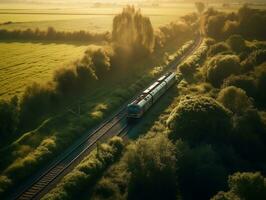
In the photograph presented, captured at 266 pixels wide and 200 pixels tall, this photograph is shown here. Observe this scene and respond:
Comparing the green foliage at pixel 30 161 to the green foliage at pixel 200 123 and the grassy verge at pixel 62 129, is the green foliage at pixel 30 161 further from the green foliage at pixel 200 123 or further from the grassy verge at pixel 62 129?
the green foliage at pixel 200 123

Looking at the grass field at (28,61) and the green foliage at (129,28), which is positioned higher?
the green foliage at (129,28)

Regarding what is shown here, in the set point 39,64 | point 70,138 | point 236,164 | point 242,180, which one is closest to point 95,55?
point 39,64

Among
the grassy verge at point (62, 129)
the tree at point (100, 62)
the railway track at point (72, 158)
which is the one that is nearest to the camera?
the railway track at point (72, 158)

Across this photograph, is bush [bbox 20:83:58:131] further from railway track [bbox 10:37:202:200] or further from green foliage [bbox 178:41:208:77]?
green foliage [bbox 178:41:208:77]

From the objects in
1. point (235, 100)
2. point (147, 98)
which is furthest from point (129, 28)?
point (235, 100)

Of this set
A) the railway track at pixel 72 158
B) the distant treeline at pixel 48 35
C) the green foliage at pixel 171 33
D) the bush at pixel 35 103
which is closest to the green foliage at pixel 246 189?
the railway track at pixel 72 158

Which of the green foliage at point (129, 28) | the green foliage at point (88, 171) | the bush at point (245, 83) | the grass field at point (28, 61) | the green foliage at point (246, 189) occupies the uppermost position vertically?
the green foliage at point (129, 28)
